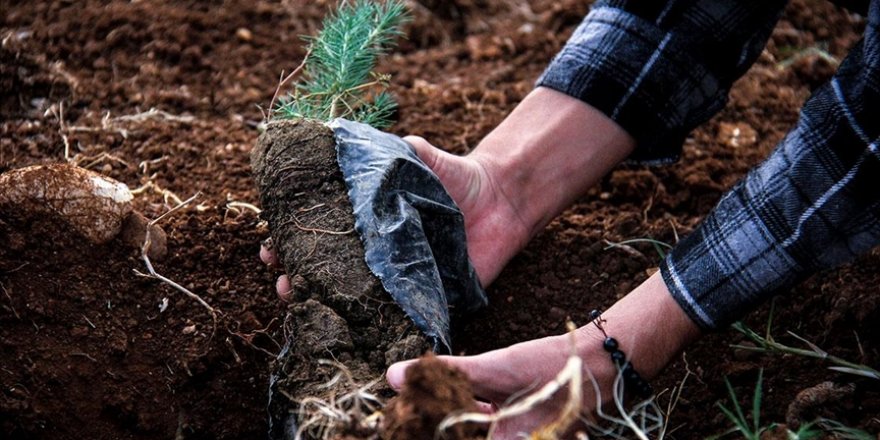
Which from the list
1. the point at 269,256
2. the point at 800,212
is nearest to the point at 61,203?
the point at 269,256

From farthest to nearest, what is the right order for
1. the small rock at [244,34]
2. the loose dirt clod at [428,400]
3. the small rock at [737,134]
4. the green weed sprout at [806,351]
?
the small rock at [244,34] < the small rock at [737,134] < the green weed sprout at [806,351] < the loose dirt clod at [428,400]

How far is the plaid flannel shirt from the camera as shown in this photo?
1.48 meters

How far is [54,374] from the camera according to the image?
66.1 inches

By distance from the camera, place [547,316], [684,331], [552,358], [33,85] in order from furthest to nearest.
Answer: [33,85]
[547,316]
[684,331]
[552,358]

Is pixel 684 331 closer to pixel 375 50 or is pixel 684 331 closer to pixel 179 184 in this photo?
pixel 375 50

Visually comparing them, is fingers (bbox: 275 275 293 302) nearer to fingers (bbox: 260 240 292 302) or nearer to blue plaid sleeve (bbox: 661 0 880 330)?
fingers (bbox: 260 240 292 302)

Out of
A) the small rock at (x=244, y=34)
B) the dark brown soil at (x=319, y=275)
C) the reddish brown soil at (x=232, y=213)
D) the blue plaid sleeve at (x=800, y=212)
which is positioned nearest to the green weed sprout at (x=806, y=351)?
the reddish brown soil at (x=232, y=213)

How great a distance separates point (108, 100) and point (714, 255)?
1.73 m

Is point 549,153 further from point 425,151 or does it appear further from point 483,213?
point 425,151

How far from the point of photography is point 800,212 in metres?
1.53

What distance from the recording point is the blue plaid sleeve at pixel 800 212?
1.47 metres

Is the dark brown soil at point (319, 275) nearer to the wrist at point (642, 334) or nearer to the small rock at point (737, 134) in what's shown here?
the wrist at point (642, 334)

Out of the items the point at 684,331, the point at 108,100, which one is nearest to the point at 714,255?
the point at 684,331

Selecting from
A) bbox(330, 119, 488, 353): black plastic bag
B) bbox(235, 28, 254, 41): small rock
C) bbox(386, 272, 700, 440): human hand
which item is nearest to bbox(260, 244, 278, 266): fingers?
bbox(330, 119, 488, 353): black plastic bag
